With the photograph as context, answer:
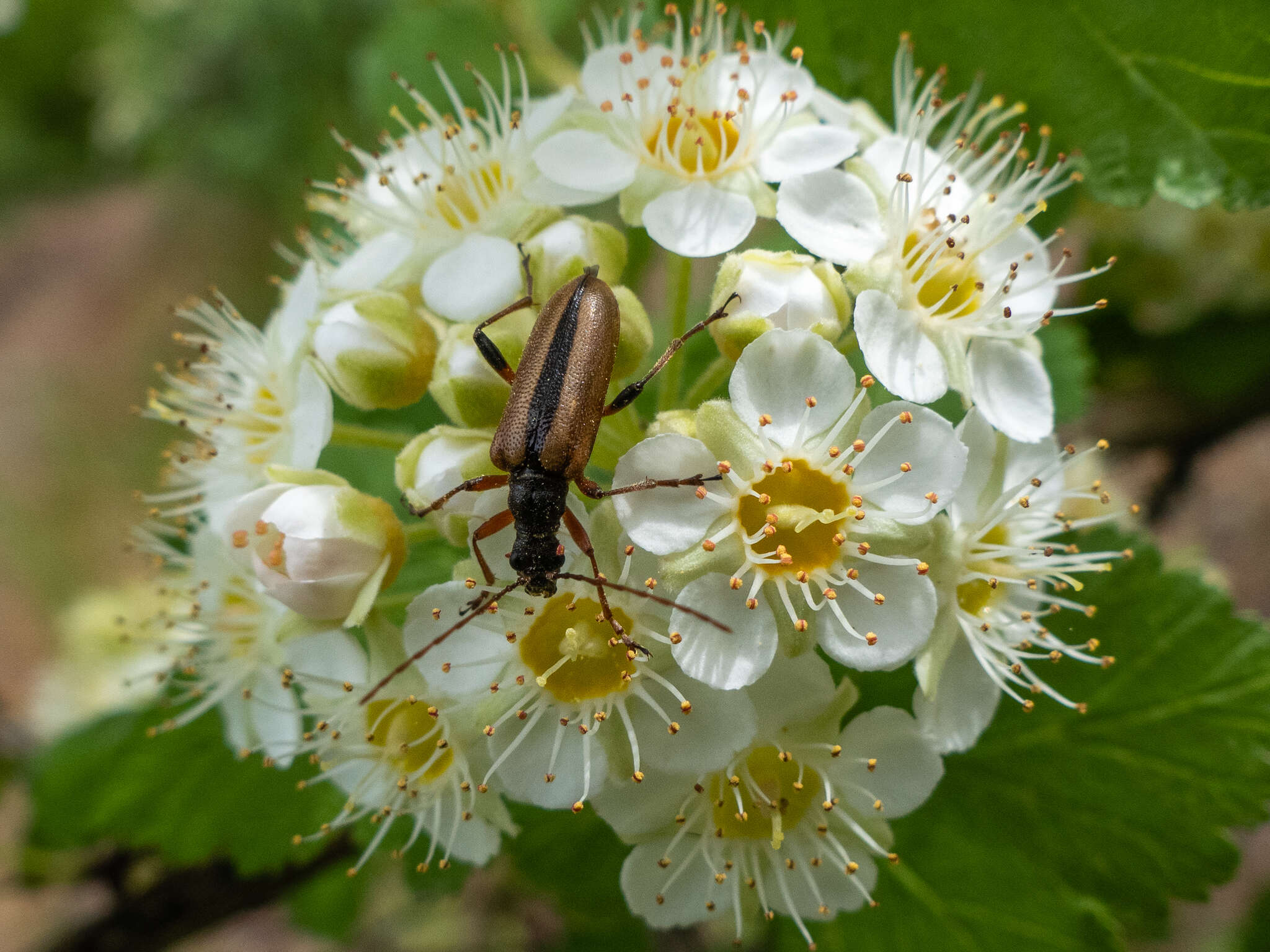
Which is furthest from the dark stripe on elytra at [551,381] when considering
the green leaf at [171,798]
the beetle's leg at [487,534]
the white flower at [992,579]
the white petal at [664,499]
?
the green leaf at [171,798]

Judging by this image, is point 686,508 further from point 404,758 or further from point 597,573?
point 404,758

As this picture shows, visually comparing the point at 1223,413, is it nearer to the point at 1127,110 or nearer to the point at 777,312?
the point at 1127,110

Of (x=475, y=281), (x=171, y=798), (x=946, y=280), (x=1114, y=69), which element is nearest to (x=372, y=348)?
(x=475, y=281)

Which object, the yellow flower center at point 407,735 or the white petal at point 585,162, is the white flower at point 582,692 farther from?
the white petal at point 585,162

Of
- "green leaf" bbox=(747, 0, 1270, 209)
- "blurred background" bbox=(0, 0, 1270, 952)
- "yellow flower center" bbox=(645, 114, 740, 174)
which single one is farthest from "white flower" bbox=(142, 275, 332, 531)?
"green leaf" bbox=(747, 0, 1270, 209)

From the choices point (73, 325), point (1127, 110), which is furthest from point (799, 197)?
point (73, 325)

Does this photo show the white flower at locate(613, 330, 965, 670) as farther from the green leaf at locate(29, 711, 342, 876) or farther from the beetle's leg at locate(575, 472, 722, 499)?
the green leaf at locate(29, 711, 342, 876)
